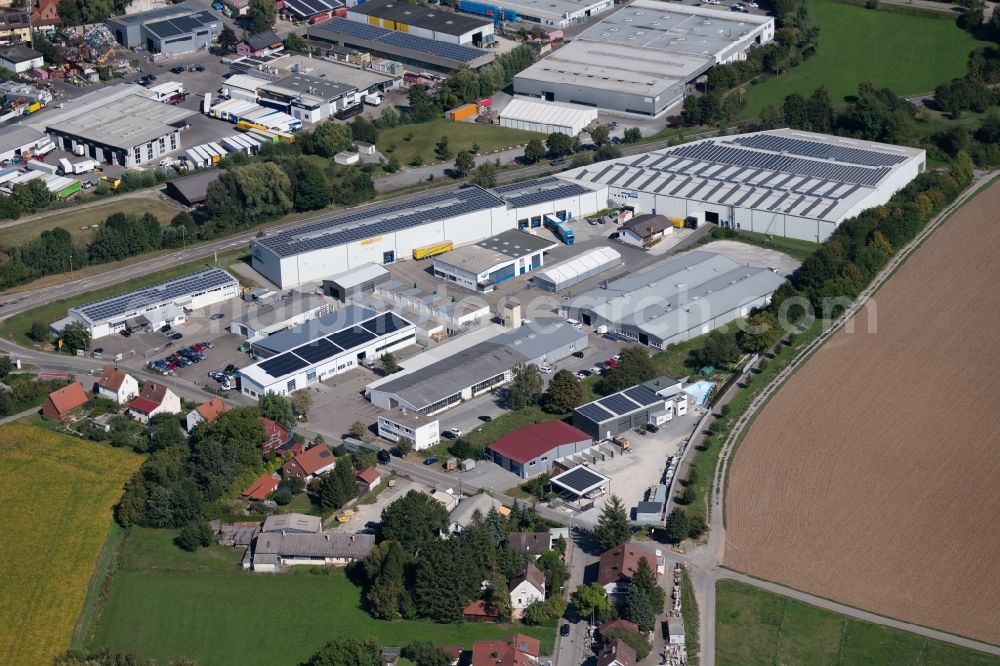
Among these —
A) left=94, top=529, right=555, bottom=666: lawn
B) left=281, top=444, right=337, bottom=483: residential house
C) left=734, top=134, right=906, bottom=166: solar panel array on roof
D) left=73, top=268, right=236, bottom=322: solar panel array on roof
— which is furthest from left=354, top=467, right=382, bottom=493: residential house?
left=734, top=134, right=906, bottom=166: solar panel array on roof

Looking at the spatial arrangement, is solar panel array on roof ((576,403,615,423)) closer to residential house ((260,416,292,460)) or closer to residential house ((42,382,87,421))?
residential house ((260,416,292,460))

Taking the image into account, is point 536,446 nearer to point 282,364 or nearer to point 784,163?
point 282,364

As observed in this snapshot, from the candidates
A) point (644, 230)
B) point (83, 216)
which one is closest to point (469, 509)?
point (644, 230)

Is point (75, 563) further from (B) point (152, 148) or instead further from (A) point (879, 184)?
(A) point (879, 184)

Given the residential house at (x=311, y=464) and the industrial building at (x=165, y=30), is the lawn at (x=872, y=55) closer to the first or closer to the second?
the industrial building at (x=165, y=30)

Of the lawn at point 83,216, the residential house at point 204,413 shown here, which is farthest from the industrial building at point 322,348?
the lawn at point 83,216

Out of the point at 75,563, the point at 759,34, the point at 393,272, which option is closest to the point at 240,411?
the point at 75,563
